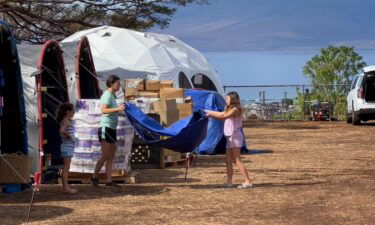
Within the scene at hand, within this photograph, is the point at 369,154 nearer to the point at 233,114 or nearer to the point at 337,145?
the point at 337,145

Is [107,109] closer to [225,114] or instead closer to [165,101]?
[225,114]

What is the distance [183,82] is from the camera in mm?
22016

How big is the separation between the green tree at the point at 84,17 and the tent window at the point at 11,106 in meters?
14.9

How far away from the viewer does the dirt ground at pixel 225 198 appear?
28.9 feet

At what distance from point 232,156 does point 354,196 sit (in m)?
1.96

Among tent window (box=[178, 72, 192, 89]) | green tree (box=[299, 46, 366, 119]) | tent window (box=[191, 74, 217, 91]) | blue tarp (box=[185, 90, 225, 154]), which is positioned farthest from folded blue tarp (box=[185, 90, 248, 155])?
green tree (box=[299, 46, 366, 119])

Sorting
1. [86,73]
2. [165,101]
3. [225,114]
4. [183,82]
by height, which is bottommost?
[225,114]

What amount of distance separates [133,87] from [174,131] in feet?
14.3

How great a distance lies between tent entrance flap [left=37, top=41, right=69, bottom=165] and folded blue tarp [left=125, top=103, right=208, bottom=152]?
127 centimetres

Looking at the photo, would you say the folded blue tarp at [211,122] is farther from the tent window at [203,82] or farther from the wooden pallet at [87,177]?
the tent window at [203,82]

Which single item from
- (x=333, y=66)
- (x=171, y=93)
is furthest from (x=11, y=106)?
(x=333, y=66)

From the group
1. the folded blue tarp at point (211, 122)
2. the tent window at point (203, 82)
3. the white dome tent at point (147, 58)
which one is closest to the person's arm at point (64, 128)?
the folded blue tarp at point (211, 122)

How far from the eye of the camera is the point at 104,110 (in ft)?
35.7

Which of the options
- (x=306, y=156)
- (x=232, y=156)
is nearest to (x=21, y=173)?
(x=232, y=156)
